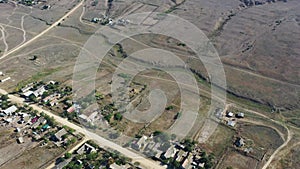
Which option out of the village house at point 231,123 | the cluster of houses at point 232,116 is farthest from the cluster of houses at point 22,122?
the cluster of houses at point 232,116

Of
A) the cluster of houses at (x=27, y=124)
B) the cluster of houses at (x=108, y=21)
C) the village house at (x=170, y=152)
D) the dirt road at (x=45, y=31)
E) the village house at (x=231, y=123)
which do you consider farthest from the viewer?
the cluster of houses at (x=108, y=21)

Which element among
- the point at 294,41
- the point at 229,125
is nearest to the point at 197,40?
the point at 294,41

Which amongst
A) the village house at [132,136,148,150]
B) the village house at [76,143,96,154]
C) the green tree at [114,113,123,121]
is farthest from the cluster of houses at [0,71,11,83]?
the village house at [132,136,148,150]

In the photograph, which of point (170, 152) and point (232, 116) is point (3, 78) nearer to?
point (170, 152)

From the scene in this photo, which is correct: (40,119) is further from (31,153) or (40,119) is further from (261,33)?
(261,33)

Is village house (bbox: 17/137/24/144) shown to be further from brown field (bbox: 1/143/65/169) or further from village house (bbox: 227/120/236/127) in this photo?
village house (bbox: 227/120/236/127)

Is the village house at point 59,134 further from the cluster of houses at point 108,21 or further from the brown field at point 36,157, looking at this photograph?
the cluster of houses at point 108,21

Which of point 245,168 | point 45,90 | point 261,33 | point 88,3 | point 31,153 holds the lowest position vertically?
point 31,153

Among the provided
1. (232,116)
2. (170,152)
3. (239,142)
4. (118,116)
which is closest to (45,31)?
(118,116)
